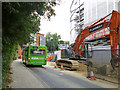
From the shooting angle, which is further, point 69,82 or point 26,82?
point 69,82

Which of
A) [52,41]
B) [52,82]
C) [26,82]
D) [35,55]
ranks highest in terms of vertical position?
[52,41]

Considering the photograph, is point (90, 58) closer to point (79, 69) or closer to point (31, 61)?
point (79, 69)

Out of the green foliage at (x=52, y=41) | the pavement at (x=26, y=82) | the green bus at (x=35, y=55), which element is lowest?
the pavement at (x=26, y=82)

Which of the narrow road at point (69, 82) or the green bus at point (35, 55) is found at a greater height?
the green bus at point (35, 55)

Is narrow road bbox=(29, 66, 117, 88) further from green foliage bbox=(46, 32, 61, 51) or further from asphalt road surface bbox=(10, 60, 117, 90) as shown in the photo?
green foliage bbox=(46, 32, 61, 51)

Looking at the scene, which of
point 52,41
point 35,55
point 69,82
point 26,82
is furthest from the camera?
point 52,41

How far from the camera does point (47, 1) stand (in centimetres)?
458

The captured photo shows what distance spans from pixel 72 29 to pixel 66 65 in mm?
41763

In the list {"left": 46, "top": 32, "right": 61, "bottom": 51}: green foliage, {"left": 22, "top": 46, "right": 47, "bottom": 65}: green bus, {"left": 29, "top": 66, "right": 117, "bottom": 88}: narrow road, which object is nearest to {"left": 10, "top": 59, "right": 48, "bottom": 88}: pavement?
{"left": 29, "top": 66, "right": 117, "bottom": 88}: narrow road

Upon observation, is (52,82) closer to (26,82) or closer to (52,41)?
(26,82)

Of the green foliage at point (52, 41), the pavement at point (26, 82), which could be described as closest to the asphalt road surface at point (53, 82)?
the pavement at point (26, 82)

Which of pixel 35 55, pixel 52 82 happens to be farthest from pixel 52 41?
pixel 52 82

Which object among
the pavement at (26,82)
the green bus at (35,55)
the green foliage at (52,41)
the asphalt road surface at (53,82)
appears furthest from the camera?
the green foliage at (52,41)

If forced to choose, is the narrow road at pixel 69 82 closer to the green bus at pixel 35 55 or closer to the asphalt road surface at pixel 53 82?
the asphalt road surface at pixel 53 82
